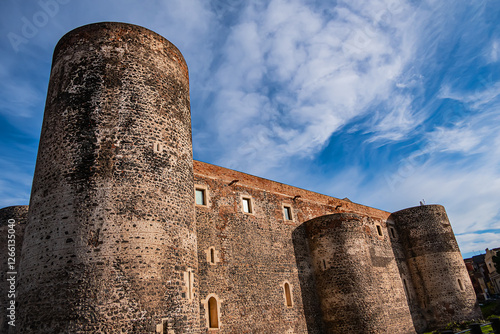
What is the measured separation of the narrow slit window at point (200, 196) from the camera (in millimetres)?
15807

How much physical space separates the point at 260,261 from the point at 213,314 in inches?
147

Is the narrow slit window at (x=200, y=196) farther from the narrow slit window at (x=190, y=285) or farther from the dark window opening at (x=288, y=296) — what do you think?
the dark window opening at (x=288, y=296)

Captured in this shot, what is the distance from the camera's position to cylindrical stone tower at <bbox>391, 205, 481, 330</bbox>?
24156 mm

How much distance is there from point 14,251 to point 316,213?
1604 centimetres

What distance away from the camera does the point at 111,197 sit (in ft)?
31.9

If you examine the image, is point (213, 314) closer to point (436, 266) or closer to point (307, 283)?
point (307, 283)

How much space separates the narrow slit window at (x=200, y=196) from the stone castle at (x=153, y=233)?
5cm

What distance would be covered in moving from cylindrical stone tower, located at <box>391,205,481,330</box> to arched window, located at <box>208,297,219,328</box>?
59.8 ft

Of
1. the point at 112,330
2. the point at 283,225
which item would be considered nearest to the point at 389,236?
the point at 283,225

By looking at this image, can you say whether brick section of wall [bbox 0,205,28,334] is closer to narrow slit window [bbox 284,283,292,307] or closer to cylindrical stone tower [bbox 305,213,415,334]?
narrow slit window [bbox 284,283,292,307]

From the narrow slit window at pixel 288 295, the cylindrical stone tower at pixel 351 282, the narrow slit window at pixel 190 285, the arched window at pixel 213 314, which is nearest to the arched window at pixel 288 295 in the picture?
the narrow slit window at pixel 288 295

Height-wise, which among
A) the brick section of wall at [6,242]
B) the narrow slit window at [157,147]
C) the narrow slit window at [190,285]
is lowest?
the narrow slit window at [190,285]

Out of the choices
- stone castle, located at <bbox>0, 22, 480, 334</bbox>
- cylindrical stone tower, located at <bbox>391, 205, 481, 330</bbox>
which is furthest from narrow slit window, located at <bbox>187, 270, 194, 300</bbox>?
cylindrical stone tower, located at <bbox>391, 205, 481, 330</bbox>

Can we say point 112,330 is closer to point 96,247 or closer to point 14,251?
point 96,247
